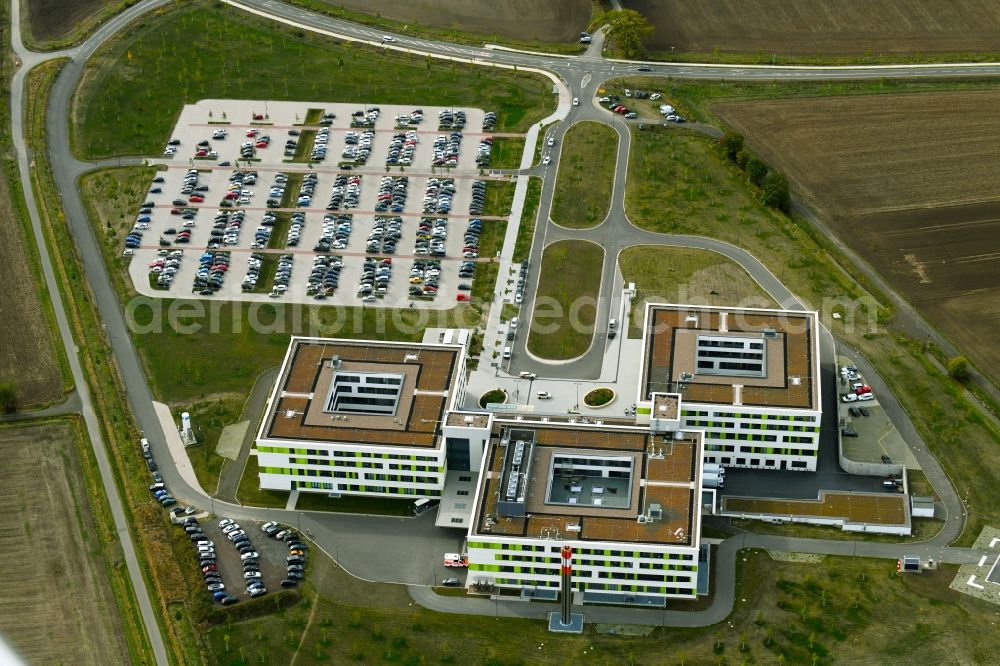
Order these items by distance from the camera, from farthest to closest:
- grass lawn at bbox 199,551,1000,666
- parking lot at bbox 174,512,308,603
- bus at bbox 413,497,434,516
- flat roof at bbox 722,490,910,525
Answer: bus at bbox 413,497,434,516 < flat roof at bbox 722,490,910,525 < parking lot at bbox 174,512,308,603 < grass lawn at bbox 199,551,1000,666

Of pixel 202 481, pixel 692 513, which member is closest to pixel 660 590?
pixel 692 513

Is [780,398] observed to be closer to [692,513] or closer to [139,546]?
[692,513]

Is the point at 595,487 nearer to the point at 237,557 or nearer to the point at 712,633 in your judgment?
the point at 712,633

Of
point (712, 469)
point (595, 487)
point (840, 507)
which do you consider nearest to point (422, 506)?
point (595, 487)

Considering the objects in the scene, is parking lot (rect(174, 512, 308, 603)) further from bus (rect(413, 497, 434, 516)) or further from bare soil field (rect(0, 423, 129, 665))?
bus (rect(413, 497, 434, 516))

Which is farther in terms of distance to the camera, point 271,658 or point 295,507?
point 295,507

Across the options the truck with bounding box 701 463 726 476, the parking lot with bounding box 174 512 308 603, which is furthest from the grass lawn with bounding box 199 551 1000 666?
the truck with bounding box 701 463 726 476
